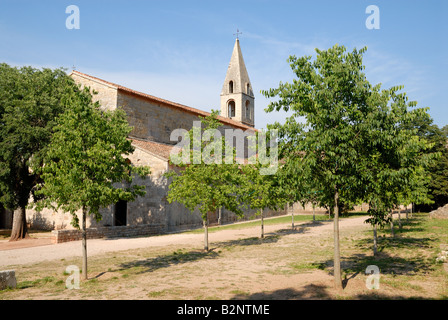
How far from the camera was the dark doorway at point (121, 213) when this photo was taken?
1151 inches

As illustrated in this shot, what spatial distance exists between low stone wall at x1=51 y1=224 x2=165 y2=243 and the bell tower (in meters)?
29.7

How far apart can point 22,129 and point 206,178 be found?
1305 cm

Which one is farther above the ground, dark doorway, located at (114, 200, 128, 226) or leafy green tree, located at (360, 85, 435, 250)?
leafy green tree, located at (360, 85, 435, 250)

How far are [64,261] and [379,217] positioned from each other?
12830 mm

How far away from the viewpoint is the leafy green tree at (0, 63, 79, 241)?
22031 millimetres

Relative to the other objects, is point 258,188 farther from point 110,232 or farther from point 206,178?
point 110,232

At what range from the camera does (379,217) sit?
9.85 meters

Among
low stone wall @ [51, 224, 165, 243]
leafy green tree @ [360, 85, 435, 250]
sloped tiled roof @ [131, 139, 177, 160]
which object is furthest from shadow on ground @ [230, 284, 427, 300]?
sloped tiled roof @ [131, 139, 177, 160]

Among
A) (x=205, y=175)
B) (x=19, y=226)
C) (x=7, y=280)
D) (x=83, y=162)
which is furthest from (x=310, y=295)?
(x=19, y=226)

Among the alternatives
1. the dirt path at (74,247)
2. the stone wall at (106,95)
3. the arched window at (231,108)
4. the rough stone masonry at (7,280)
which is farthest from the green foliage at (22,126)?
the arched window at (231,108)

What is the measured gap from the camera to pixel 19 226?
932 inches

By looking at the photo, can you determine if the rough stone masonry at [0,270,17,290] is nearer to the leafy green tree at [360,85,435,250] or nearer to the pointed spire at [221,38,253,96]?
the leafy green tree at [360,85,435,250]
